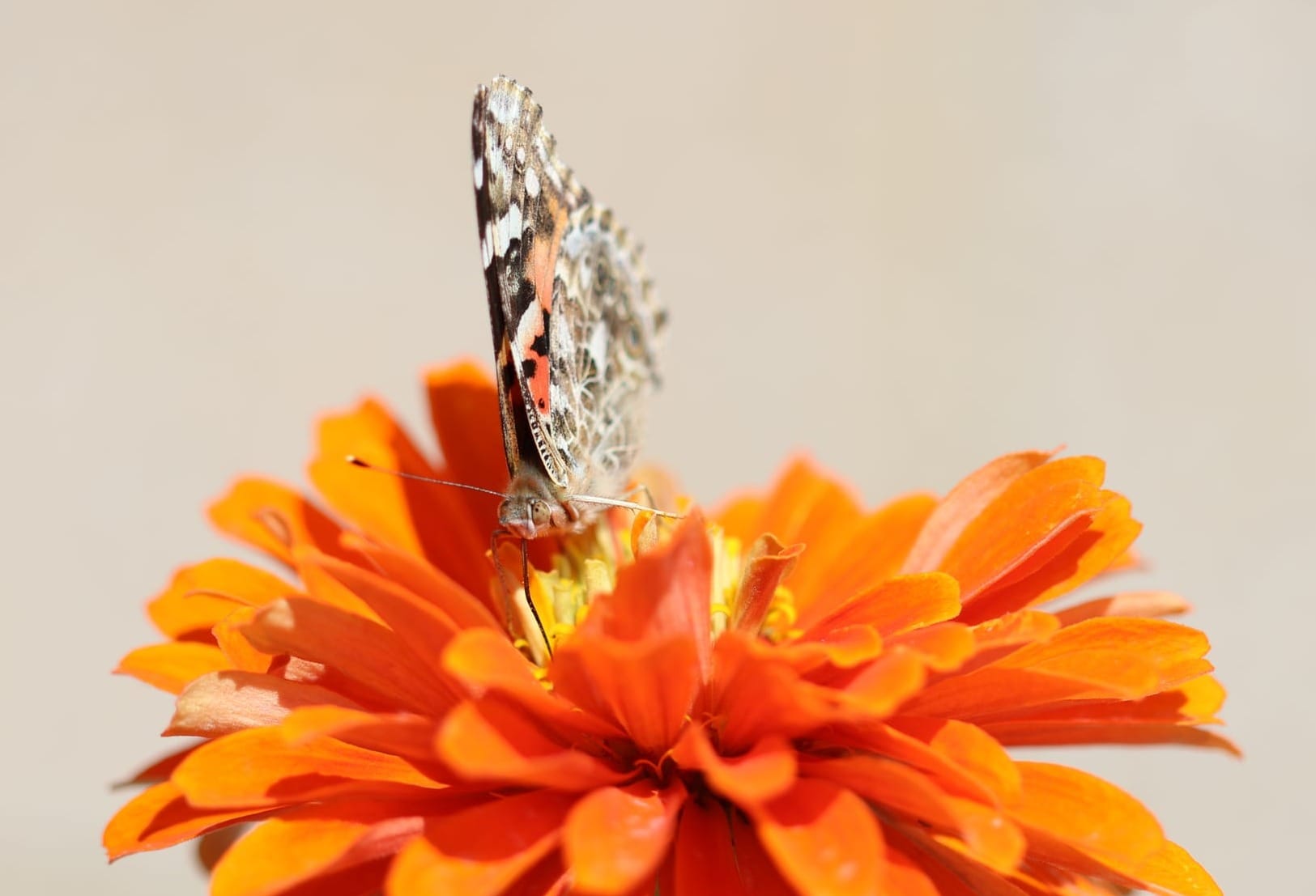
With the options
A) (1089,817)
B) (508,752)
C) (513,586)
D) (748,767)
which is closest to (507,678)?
(508,752)

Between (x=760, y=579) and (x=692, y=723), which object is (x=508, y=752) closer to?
(x=692, y=723)

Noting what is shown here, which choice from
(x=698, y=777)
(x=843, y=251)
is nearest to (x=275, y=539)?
(x=698, y=777)

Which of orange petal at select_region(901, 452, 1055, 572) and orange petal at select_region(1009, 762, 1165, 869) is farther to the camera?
orange petal at select_region(901, 452, 1055, 572)

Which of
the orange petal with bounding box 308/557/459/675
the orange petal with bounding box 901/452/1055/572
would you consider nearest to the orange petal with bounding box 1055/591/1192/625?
the orange petal with bounding box 901/452/1055/572

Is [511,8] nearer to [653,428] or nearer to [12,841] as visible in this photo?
[653,428]

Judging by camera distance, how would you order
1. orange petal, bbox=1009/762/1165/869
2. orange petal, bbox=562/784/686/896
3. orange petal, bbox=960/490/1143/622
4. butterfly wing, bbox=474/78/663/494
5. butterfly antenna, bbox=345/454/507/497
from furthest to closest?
butterfly antenna, bbox=345/454/507/497 < butterfly wing, bbox=474/78/663/494 < orange petal, bbox=960/490/1143/622 < orange petal, bbox=1009/762/1165/869 < orange petal, bbox=562/784/686/896

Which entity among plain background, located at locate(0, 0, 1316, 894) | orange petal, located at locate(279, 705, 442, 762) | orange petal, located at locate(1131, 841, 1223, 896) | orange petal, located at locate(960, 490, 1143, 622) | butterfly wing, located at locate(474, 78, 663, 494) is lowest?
orange petal, located at locate(1131, 841, 1223, 896)

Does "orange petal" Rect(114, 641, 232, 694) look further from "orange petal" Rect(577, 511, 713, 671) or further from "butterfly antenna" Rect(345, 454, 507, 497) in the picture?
"orange petal" Rect(577, 511, 713, 671)

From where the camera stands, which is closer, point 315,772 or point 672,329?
point 315,772
